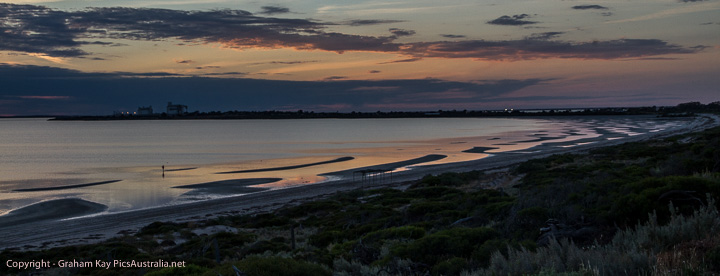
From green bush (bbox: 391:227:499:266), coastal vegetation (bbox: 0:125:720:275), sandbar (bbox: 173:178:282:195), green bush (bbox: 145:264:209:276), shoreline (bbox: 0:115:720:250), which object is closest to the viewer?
coastal vegetation (bbox: 0:125:720:275)

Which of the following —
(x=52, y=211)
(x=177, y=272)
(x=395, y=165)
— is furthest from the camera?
(x=395, y=165)

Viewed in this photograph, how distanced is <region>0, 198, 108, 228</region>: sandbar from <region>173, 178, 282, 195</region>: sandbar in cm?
611

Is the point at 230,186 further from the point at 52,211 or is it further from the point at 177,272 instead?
the point at 177,272

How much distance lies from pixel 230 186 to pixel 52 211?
1101cm

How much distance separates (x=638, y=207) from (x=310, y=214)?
15877mm

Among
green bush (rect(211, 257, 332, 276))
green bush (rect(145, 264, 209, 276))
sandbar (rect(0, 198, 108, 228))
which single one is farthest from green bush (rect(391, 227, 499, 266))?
sandbar (rect(0, 198, 108, 228))

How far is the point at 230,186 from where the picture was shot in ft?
113

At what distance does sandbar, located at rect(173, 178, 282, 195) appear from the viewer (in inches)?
1272

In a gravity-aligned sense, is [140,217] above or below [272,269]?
below

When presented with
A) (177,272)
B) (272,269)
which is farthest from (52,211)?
(272,269)

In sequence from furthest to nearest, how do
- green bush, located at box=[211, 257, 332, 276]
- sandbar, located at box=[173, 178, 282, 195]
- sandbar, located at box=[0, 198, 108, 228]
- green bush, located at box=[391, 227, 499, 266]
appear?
1. sandbar, located at box=[173, 178, 282, 195]
2. sandbar, located at box=[0, 198, 108, 228]
3. green bush, located at box=[391, 227, 499, 266]
4. green bush, located at box=[211, 257, 332, 276]

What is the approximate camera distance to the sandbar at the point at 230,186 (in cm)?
3231

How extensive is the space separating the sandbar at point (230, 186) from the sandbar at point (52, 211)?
6.11 m

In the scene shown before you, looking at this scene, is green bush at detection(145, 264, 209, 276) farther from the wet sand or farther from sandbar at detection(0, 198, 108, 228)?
the wet sand
